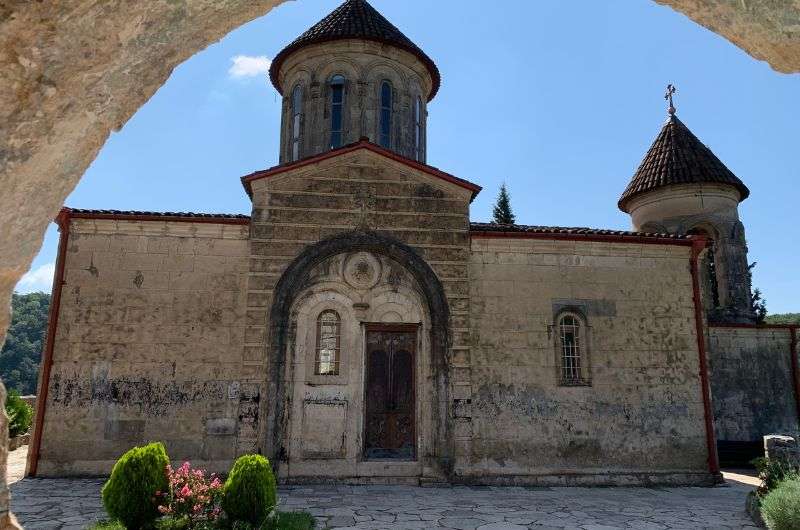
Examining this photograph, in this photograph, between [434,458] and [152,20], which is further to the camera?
[434,458]

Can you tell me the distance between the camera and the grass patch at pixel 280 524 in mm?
6102

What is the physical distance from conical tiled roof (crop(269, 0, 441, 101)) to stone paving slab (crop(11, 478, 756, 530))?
36.6 ft

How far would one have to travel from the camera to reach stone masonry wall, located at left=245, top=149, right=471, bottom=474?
34.3ft

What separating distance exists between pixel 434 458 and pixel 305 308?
3489 mm

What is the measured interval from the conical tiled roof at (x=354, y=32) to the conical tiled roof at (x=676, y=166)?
265 inches

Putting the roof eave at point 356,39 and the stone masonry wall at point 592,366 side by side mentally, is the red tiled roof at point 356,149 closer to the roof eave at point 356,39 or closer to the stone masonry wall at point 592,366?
the stone masonry wall at point 592,366

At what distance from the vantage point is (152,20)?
9.34ft

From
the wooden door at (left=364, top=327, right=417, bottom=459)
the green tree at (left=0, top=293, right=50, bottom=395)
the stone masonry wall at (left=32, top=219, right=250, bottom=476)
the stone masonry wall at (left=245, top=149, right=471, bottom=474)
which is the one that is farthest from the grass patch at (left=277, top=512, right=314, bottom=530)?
the green tree at (left=0, top=293, right=50, bottom=395)

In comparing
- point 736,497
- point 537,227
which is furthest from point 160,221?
point 736,497

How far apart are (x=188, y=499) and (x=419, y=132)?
39.1 ft

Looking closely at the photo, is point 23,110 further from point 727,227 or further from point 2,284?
point 727,227

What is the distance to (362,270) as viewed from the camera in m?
10.7

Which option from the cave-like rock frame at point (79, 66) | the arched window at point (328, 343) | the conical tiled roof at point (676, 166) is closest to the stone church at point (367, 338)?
the arched window at point (328, 343)

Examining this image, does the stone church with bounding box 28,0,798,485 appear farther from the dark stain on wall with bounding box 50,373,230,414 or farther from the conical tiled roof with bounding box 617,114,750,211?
the conical tiled roof with bounding box 617,114,750,211
